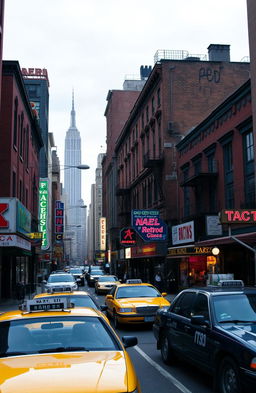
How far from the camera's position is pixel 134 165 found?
52.2m

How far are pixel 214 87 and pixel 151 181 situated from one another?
10558 mm

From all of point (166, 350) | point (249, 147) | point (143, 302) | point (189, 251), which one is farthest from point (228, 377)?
point (189, 251)

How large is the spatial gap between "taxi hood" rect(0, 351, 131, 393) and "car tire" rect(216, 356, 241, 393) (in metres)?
2.00

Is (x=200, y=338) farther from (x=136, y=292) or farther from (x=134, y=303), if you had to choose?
(x=136, y=292)

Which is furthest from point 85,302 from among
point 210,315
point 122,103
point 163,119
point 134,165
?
point 122,103

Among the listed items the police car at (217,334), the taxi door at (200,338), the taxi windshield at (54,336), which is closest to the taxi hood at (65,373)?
the taxi windshield at (54,336)

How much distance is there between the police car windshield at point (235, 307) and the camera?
7.07 metres

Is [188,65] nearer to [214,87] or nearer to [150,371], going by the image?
[214,87]

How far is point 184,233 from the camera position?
30.2 meters

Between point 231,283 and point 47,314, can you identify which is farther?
point 231,283

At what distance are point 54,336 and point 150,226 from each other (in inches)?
1128

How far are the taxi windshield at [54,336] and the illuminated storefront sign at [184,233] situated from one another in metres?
23.0

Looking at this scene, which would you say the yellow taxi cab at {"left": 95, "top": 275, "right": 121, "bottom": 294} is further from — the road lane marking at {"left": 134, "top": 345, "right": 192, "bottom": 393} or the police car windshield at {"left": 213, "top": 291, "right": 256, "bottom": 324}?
the police car windshield at {"left": 213, "top": 291, "right": 256, "bottom": 324}

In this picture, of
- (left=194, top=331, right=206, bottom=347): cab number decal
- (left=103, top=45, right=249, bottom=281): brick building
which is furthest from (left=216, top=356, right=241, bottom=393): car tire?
(left=103, top=45, right=249, bottom=281): brick building
